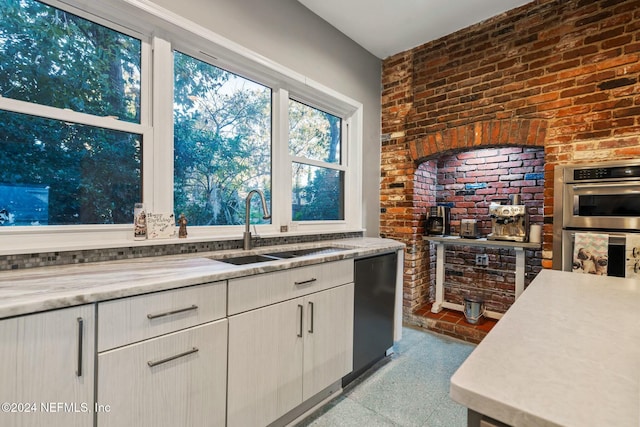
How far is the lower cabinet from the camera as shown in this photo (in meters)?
1.41

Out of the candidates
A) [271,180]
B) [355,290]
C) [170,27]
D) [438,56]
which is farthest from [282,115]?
[438,56]

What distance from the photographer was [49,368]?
935 mm

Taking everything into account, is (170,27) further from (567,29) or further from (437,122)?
(567,29)

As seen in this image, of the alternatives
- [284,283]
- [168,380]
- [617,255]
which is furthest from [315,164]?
[617,255]

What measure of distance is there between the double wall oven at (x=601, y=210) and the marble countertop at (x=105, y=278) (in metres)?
1.98

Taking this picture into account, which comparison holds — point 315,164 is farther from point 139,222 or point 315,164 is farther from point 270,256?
point 139,222

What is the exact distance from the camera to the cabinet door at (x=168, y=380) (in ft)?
3.46

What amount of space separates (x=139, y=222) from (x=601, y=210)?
3064 millimetres

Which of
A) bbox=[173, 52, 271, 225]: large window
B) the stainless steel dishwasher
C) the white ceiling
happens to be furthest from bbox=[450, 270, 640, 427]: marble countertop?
the white ceiling

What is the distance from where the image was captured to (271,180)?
249 centimetres

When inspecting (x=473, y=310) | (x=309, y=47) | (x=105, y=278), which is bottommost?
(x=473, y=310)

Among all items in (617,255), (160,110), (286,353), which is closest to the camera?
(286,353)

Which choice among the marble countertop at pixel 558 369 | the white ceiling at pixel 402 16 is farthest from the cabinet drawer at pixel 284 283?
the white ceiling at pixel 402 16

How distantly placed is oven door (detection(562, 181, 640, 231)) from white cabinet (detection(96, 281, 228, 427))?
255cm
